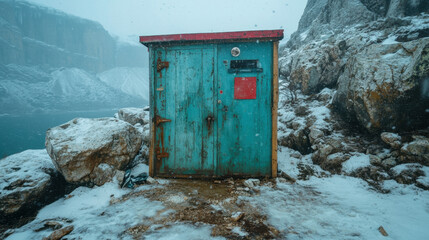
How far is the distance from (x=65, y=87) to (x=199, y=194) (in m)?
127

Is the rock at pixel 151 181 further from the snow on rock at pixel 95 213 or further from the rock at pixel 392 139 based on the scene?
the rock at pixel 392 139

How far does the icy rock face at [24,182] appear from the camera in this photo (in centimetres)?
271

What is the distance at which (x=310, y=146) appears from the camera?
4.42m

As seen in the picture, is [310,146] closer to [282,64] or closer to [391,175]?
[391,175]

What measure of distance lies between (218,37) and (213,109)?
1.29 meters

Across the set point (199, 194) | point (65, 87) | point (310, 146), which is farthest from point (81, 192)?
point (65, 87)

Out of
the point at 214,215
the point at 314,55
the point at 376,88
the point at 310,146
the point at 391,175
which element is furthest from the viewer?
the point at 314,55

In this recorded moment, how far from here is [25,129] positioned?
208ft

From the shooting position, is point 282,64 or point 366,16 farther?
point 366,16

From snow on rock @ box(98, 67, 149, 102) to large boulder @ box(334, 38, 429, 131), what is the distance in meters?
125

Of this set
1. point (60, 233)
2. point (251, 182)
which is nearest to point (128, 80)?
point (251, 182)

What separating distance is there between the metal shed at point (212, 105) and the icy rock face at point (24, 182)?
165 centimetres

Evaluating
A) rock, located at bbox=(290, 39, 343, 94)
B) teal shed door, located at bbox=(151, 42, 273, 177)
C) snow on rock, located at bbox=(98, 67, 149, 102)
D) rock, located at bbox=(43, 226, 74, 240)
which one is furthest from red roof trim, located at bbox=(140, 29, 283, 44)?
snow on rock, located at bbox=(98, 67, 149, 102)

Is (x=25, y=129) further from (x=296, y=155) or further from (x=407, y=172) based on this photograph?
(x=407, y=172)
